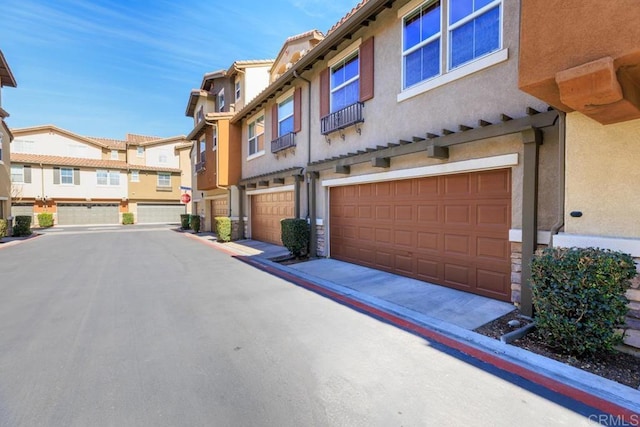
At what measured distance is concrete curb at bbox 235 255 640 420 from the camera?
2.94 metres

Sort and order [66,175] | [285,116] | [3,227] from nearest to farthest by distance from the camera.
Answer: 1. [285,116]
2. [3,227]
3. [66,175]

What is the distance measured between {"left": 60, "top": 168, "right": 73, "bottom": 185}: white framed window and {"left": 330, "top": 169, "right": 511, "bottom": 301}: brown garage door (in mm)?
35078

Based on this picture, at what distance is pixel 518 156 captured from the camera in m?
5.25

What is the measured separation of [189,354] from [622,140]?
5.97 metres

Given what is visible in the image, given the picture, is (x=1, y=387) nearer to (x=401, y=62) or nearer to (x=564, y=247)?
(x=564, y=247)

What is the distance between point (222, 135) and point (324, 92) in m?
8.03

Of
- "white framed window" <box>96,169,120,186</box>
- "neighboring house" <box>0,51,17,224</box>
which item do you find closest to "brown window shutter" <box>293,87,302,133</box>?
"neighboring house" <box>0,51,17,224</box>

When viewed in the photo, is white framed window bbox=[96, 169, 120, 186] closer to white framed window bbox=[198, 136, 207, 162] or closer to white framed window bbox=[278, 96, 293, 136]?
white framed window bbox=[198, 136, 207, 162]

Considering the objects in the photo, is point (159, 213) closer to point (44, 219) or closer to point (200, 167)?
point (44, 219)

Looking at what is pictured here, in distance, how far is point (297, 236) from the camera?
33.6 ft

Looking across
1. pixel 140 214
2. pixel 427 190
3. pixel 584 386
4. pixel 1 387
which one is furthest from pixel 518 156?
pixel 140 214

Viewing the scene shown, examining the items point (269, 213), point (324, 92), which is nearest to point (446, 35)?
point (324, 92)

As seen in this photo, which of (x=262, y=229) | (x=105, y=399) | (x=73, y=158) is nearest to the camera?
(x=105, y=399)

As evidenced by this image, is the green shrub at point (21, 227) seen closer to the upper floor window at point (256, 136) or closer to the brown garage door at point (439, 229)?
the upper floor window at point (256, 136)
